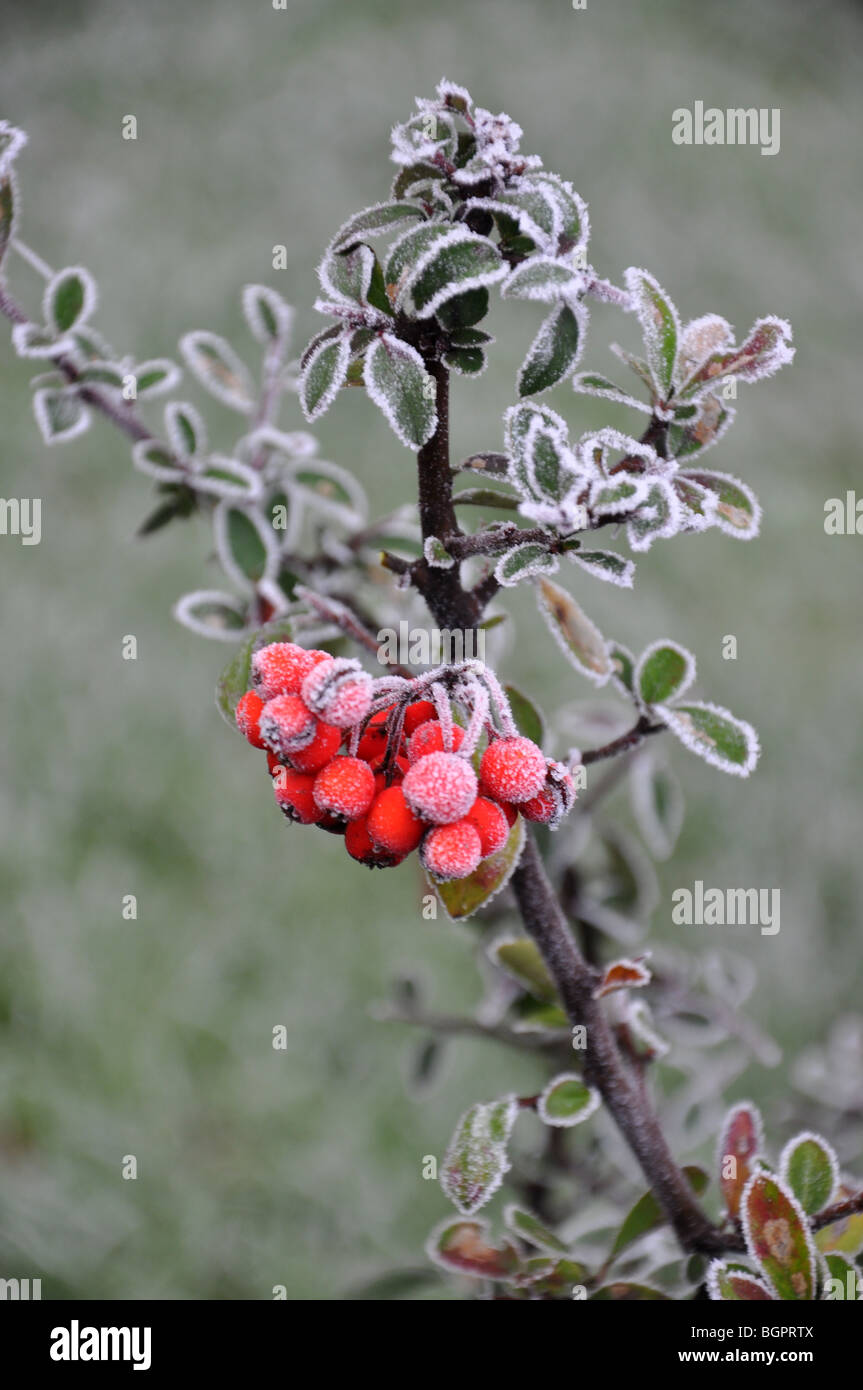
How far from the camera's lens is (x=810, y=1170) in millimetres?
841

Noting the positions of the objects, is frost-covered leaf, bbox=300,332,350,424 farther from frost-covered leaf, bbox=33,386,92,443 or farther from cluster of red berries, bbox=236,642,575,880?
frost-covered leaf, bbox=33,386,92,443

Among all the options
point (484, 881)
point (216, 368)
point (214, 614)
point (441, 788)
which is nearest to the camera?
point (441, 788)

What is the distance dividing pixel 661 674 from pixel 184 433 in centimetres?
48

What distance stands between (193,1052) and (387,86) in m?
3.03

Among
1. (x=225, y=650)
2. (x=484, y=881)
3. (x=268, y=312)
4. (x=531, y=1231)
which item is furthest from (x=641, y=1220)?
(x=225, y=650)

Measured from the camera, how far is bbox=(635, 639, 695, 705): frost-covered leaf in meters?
0.85

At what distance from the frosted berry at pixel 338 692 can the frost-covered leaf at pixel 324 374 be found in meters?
0.16

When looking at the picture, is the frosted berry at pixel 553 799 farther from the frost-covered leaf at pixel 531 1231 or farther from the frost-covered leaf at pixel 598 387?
the frost-covered leaf at pixel 531 1231

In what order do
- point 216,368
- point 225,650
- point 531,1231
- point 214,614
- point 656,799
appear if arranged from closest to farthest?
point 531,1231 → point 214,614 → point 216,368 → point 656,799 → point 225,650

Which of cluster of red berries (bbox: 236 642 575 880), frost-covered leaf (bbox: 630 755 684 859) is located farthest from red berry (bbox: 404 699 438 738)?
frost-covered leaf (bbox: 630 755 684 859)

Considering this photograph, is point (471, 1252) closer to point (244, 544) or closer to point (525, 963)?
point (525, 963)

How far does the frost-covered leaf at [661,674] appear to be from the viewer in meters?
0.85

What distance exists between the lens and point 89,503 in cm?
279

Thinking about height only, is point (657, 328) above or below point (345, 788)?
above
